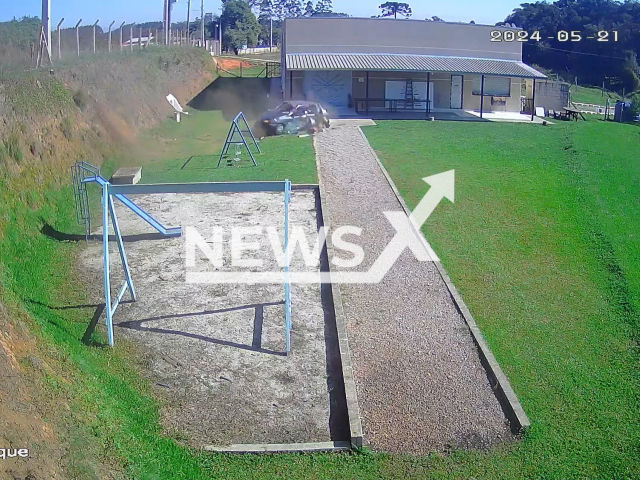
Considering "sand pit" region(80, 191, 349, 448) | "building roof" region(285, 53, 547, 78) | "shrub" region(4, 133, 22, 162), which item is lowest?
"sand pit" region(80, 191, 349, 448)

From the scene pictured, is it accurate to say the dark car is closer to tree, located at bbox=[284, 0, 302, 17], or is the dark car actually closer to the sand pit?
the sand pit

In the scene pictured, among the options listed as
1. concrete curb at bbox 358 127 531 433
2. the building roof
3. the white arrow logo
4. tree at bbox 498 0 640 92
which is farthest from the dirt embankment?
tree at bbox 498 0 640 92

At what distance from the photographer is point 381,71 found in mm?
33094

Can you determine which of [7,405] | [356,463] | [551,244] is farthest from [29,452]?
[551,244]

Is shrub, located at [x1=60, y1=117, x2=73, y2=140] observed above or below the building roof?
below

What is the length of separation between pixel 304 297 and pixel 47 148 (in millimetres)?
7477

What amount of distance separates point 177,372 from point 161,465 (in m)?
2.25

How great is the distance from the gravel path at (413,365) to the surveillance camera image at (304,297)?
0.04m

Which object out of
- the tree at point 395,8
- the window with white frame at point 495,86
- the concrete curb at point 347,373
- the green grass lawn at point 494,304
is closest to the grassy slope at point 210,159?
the green grass lawn at point 494,304

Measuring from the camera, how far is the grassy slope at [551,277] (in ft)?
25.7

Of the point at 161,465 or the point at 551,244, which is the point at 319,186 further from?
the point at 161,465

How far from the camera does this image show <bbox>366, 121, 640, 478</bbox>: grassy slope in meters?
7.85

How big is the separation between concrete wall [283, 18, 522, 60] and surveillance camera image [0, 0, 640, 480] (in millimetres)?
10948

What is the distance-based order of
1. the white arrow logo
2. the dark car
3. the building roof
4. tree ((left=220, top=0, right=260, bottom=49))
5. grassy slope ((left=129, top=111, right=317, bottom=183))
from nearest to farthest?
the white arrow logo, grassy slope ((left=129, top=111, right=317, bottom=183)), the dark car, the building roof, tree ((left=220, top=0, right=260, bottom=49))
